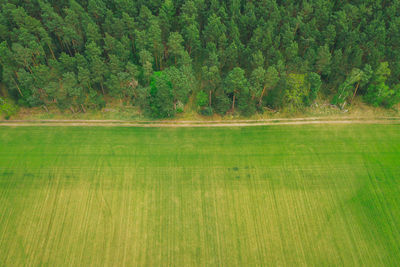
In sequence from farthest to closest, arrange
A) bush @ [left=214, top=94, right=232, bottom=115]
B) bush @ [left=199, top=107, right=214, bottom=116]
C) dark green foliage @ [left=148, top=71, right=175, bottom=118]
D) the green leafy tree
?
1. bush @ [left=199, top=107, right=214, bottom=116]
2. bush @ [left=214, top=94, right=232, bottom=115]
3. dark green foliage @ [left=148, top=71, right=175, bottom=118]
4. the green leafy tree

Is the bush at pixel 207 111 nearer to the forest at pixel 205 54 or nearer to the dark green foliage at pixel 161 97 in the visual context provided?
the forest at pixel 205 54

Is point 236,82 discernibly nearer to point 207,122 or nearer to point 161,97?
point 207,122

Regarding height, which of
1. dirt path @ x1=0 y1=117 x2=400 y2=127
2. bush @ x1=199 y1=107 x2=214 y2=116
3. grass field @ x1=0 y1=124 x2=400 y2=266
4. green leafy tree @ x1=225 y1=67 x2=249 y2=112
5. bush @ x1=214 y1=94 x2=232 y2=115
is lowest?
grass field @ x1=0 y1=124 x2=400 y2=266

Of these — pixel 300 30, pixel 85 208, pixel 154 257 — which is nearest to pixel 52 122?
pixel 85 208

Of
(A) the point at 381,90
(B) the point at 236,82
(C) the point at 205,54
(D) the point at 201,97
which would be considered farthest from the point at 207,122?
(A) the point at 381,90

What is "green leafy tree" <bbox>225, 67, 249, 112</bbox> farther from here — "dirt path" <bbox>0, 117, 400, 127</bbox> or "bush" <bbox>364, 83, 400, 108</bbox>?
"bush" <bbox>364, 83, 400, 108</bbox>

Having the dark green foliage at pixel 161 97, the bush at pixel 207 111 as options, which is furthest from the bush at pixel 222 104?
the dark green foliage at pixel 161 97

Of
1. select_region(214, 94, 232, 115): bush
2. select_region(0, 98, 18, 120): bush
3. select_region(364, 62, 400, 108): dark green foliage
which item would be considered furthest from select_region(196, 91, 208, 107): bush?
select_region(0, 98, 18, 120): bush
